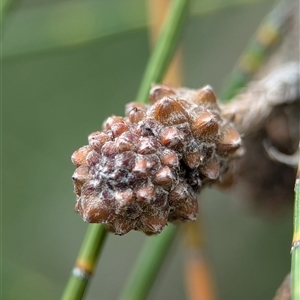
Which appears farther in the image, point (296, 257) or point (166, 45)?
point (166, 45)

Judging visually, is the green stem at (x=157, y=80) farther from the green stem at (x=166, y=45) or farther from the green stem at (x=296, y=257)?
the green stem at (x=296, y=257)

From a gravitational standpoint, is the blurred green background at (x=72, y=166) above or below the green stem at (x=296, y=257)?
below

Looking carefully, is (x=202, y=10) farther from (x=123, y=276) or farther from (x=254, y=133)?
(x=123, y=276)

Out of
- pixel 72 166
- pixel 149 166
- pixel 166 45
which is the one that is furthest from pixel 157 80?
pixel 72 166

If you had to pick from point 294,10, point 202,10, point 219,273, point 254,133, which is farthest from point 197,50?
point 254,133

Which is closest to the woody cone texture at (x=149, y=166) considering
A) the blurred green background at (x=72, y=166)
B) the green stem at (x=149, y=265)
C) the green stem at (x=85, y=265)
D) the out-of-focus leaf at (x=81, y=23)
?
the green stem at (x=85, y=265)

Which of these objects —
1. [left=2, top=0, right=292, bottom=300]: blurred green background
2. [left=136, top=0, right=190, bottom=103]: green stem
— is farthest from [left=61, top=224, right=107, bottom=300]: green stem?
[left=2, top=0, right=292, bottom=300]: blurred green background

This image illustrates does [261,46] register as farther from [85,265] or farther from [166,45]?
[85,265]

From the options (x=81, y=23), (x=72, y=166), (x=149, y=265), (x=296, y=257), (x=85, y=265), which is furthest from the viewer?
(x=72, y=166)
